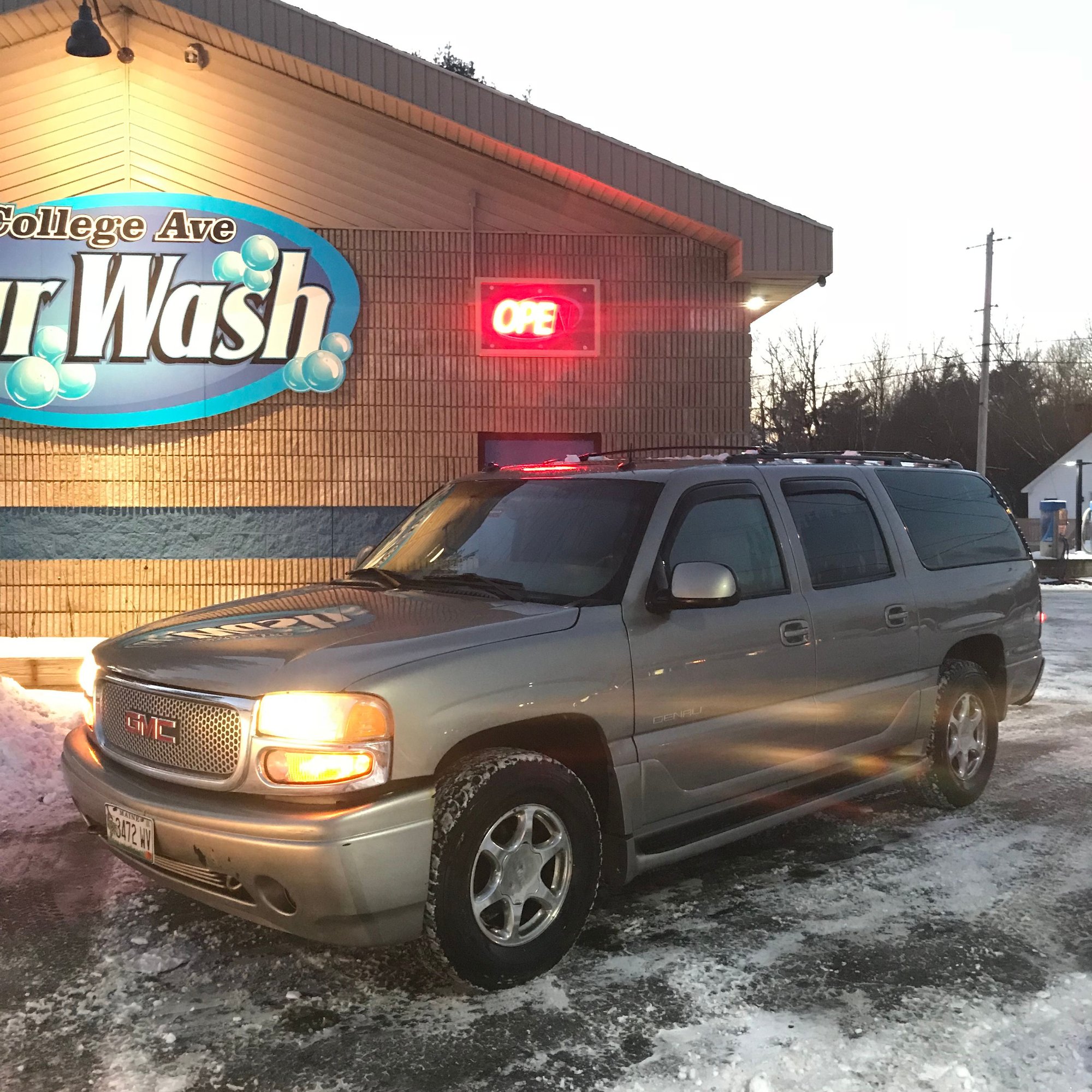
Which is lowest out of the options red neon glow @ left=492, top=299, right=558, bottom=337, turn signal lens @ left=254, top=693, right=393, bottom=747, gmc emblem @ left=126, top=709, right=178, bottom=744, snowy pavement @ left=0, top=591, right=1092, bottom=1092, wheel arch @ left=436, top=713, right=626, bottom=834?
snowy pavement @ left=0, top=591, right=1092, bottom=1092

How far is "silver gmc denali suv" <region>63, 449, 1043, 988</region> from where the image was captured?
3.39 meters

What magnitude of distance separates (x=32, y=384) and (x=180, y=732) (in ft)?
29.4

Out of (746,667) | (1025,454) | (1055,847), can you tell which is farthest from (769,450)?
(1025,454)

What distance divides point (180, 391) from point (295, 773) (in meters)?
8.93

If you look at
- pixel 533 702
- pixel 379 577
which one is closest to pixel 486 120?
pixel 379 577

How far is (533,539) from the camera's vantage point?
4605mm

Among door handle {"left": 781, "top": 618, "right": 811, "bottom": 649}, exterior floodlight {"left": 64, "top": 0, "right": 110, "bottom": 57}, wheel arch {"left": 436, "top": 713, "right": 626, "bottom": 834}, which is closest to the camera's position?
wheel arch {"left": 436, "top": 713, "right": 626, "bottom": 834}

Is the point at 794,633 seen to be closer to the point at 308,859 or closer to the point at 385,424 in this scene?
the point at 308,859

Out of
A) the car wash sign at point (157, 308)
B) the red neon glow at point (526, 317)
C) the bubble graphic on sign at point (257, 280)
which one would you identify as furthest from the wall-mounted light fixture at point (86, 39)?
the red neon glow at point (526, 317)

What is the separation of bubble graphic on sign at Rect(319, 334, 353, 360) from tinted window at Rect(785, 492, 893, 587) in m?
7.42

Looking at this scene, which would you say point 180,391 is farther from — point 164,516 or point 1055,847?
point 1055,847

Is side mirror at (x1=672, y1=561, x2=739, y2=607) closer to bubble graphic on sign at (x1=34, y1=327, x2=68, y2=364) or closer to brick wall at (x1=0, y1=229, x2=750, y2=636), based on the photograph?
brick wall at (x1=0, y1=229, x2=750, y2=636)

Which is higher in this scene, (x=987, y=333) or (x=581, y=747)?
Answer: (x=987, y=333)

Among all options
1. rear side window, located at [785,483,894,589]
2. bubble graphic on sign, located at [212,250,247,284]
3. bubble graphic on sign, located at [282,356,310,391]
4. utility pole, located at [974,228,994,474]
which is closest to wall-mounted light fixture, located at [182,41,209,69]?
bubble graphic on sign, located at [212,250,247,284]
